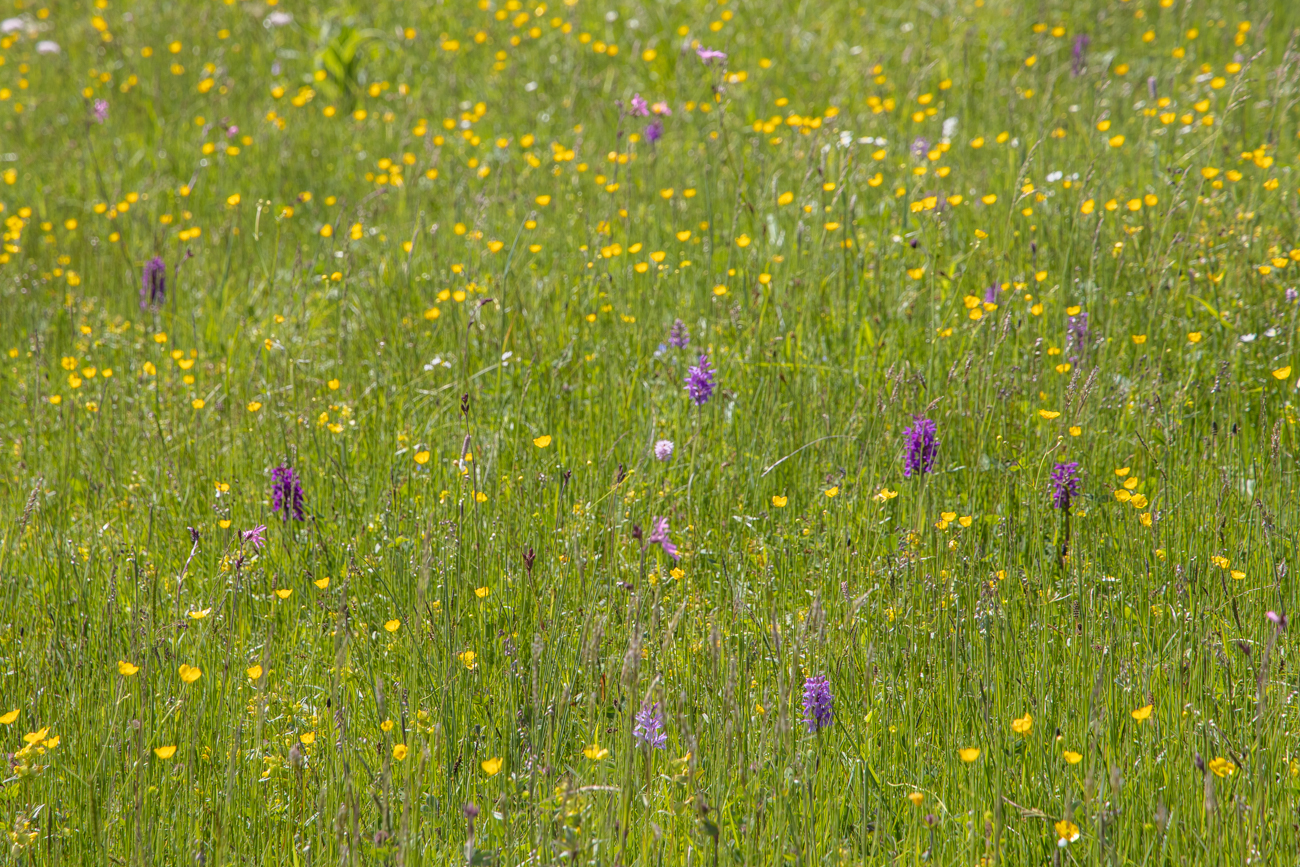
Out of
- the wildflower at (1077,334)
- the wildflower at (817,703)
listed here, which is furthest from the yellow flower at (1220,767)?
the wildflower at (1077,334)

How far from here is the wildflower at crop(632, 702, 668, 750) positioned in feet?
5.49

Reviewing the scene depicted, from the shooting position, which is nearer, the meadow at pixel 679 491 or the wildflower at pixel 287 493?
the meadow at pixel 679 491

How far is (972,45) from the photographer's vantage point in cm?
562

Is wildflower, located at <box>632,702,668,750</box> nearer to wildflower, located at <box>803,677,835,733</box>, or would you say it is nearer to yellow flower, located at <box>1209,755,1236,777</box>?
wildflower, located at <box>803,677,835,733</box>

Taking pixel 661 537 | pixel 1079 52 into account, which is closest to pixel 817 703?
pixel 661 537

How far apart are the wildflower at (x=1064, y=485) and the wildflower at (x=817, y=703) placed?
83 cm

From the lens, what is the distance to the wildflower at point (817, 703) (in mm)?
1859

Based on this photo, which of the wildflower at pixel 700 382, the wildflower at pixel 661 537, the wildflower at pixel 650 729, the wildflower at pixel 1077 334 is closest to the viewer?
the wildflower at pixel 650 729

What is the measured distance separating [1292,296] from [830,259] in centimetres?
137

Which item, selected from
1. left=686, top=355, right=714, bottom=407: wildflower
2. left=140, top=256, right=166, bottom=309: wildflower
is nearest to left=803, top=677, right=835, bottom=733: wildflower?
left=686, top=355, right=714, bottom=407: wildflower

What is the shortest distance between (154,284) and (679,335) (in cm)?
219

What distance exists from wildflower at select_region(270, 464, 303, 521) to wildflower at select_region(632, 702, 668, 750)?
1161mm

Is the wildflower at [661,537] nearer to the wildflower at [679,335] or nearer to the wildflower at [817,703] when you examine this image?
the wildflower at [817,703]

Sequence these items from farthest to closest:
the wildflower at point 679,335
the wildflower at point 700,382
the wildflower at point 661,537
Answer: the wildflower at point 679,335, the wildflower at point 700,382, the wildflower at point 661,537
